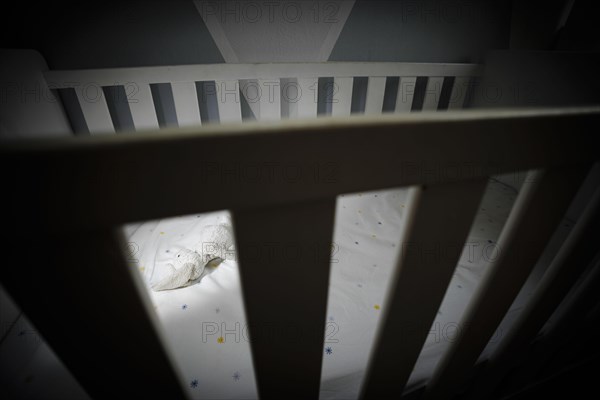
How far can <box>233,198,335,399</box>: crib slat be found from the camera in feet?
0.76

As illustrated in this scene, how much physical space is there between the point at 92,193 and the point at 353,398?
0.60 metres

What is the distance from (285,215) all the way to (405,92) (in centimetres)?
148

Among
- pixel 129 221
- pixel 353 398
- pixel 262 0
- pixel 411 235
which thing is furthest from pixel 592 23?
pixel 129 221

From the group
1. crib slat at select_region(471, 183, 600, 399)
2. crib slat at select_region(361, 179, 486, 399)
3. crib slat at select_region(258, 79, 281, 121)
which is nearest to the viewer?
crib slat at select_region(361, 179, 486, 399)

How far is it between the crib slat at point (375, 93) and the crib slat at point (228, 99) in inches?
26.5

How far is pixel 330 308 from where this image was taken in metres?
0.67

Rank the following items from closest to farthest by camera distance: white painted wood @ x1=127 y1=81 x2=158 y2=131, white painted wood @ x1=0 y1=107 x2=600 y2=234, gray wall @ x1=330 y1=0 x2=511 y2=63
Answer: white painted wood @ x1=0 y1=107 x2=600 y2=234 < white painted wood @ x1=127 y1=81 x2=158 y2=131 < gray wall @ x1=330 y1=0 x2=511 y2=63

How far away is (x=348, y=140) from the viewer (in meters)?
0.20

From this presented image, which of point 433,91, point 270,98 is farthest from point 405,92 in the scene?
point 270,98

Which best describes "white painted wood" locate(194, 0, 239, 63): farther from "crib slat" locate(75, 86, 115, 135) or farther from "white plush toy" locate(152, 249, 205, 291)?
"white plush toy" locate(152, 249, 205, 291)

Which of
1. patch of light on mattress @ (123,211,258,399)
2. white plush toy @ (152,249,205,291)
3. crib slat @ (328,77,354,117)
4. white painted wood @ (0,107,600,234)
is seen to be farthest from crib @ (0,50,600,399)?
crib slat @ (328,77,354,117)

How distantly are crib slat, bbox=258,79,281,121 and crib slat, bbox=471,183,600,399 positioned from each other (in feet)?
3.56

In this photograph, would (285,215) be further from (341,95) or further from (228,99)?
(341,95)

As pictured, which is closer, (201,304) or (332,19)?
(201,304)
